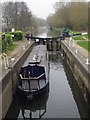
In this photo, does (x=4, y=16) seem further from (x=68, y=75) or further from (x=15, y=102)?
(x=15, y=102)

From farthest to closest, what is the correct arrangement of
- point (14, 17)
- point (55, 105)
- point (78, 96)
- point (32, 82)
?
point (14, 17) → point (78, 96) → point (32, 82) → point (55, 105)

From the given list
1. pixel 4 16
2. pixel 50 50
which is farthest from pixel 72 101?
pixel 4 16

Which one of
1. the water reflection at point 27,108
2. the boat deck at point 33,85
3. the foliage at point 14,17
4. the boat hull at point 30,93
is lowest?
the water reflection at point 27,108

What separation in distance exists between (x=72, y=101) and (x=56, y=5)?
78.4 m

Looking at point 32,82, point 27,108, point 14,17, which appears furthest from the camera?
point 14,17

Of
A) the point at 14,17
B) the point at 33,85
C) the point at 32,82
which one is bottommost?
A: the point at 33,85

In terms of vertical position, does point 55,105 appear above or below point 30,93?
below

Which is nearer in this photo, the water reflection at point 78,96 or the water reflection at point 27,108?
the water reflection at point 27,108

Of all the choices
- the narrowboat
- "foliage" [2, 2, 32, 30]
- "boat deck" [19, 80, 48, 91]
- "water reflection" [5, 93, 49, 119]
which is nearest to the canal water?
"water reflection" [5, 93, 49, 119]

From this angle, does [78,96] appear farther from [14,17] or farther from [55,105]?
[14,17]

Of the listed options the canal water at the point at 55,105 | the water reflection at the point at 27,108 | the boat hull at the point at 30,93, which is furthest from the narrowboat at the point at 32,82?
the canal water at the point at 55,105

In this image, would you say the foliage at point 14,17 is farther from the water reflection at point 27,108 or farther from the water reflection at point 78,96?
the water reflection at point 27,108

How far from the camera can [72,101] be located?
63.0 feet

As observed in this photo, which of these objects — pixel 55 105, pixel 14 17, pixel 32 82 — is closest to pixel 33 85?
pixel 32 82
